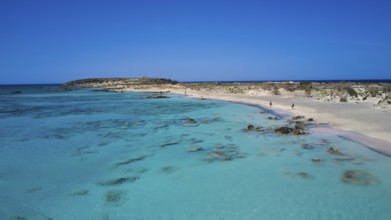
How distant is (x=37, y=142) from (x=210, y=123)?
26.6ft

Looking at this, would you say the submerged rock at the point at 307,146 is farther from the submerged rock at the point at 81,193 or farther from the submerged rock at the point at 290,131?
the submerged rock at the point at 81,193

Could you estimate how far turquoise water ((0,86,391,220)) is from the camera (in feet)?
19.6

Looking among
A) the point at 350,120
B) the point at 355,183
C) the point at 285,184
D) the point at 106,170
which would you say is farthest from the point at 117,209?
the point at 350,120

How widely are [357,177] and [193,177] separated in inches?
154

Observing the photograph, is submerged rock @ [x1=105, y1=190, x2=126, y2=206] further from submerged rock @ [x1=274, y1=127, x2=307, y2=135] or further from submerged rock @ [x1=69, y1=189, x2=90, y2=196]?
submerged rock @ [x1=274, y1=127, x2=307, y2=135]

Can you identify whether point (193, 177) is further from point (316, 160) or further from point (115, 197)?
point (316, 160)

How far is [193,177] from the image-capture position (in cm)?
791

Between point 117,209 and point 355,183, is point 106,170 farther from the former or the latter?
point 355,183

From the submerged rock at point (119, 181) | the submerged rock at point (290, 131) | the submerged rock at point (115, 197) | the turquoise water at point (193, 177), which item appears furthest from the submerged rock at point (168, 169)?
the submerged rock at point (290, 131)

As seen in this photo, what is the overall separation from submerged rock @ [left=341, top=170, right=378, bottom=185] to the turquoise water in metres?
0.04

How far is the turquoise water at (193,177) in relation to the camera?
5.98 metres

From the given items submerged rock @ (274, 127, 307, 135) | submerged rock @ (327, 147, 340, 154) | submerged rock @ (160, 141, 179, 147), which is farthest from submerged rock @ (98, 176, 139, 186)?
submerged rock @ (274, 127, 307, 135)

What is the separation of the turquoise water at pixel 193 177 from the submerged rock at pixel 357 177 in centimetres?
4

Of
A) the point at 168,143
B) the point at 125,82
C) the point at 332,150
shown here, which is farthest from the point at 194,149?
the point at 125,82
